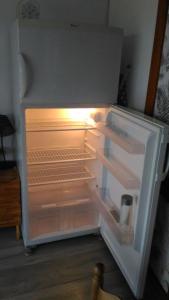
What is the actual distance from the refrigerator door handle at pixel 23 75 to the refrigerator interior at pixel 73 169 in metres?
0.35

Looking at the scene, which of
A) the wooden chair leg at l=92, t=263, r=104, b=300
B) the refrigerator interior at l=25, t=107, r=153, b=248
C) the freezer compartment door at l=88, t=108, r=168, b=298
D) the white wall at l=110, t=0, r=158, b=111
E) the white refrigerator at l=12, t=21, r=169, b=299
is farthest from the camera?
the refrigerator interior at l=25, t=107, r=153, b=248

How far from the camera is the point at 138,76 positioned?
1.89m

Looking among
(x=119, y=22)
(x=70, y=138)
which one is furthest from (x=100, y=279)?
(x=119, y=22)

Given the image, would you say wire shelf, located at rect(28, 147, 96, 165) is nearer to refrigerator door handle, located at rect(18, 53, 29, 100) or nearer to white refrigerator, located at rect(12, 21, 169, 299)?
white refrigerator, located at rect(12, 21, 169, 299)

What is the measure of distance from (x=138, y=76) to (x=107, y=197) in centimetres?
96

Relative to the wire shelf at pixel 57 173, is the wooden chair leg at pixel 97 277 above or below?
above

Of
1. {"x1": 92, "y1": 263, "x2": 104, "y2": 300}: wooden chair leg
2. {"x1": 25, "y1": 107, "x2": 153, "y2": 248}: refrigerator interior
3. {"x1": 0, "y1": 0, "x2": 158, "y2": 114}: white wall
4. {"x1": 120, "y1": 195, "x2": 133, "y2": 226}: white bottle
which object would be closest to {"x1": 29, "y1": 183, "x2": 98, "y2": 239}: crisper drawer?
{"x1": 25, "y1": 107, "x2": 153, "y2": 248}: refrigerator interior

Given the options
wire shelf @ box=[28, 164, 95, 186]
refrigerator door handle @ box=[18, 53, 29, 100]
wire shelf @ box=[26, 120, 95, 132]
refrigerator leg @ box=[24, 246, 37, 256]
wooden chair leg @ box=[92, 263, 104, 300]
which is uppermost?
refrigerator door handle @ box=[18, 53, 29, 100]

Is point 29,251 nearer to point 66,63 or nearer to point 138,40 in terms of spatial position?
point 66,63

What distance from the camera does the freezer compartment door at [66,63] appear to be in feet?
5.19

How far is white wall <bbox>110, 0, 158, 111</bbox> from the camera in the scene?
1.74 metres

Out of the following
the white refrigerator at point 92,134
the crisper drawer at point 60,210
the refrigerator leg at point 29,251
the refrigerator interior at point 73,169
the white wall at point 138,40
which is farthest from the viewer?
the crisper drawer at point 60,210

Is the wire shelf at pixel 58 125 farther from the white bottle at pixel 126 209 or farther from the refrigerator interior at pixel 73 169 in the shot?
the white bottle at pixel 126 209

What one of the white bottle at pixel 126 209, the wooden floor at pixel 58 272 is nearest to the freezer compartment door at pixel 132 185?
the white bottle at pixel 126 209
